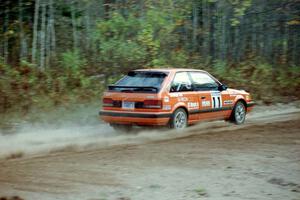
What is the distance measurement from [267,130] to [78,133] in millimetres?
4304

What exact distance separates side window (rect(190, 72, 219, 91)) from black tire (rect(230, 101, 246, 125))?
3.12ft

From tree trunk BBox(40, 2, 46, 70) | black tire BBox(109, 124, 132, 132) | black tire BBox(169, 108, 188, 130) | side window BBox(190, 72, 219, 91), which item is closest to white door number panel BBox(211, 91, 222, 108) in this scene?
side window BBox(190, 72, 219, 91)

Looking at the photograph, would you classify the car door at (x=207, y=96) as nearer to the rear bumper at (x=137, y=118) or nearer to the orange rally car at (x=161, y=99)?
the orange rally car at (x=161, y=99)

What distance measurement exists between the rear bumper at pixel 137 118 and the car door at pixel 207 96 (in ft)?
4.21

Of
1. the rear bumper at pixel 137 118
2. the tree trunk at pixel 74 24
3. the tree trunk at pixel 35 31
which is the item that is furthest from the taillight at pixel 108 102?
the tree trunk at pixel 74 24

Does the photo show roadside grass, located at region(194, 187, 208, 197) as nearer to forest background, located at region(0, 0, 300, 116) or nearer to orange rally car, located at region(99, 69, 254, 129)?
orange rally car, located at region(99, 69, 254, 129)

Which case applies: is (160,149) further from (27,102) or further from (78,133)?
(27,102)

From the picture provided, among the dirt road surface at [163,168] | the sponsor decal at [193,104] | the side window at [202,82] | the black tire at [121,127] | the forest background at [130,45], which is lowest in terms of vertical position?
the dirt road surface at [163,168]

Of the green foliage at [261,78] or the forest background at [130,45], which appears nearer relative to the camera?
the forest background at [130,45]

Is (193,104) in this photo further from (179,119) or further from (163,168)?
(163,168)

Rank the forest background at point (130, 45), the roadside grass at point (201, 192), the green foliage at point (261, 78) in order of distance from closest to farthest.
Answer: the roadside grass at point (201, 192)
the forest background at point (130, 45)
the green foliage at point (261, 78)

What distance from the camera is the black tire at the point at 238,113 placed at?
1317cm

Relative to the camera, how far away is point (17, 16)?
52.4ft

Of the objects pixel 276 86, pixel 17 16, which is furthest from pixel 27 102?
pixel 276 86
